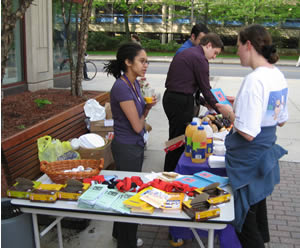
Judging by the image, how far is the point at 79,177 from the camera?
302 cm

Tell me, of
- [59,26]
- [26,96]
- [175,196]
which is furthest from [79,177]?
[59,26]

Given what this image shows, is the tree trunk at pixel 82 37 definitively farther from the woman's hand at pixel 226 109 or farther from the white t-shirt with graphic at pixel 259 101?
the white t-shirt with graphic at pixel 259 101

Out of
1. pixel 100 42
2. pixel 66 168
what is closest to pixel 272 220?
pixel 66 168

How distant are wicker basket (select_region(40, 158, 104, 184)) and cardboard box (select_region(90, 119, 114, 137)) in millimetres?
2211

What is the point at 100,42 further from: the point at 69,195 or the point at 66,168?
the point at 69,195

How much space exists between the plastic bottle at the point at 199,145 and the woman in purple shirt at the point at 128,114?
0.49 meters

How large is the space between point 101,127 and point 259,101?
3.36 m

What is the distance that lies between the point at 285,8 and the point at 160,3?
37.9 feet

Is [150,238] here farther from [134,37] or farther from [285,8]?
[285,8]

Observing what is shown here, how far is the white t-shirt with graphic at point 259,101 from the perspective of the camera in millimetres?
2539

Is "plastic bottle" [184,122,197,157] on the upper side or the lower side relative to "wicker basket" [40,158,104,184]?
upper

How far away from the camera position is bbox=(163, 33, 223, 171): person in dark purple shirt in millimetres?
Answer: 4453

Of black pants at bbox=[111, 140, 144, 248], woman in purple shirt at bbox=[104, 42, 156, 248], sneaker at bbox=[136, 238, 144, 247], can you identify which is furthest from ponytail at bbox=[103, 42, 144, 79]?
sneaker at bbox=[136, 238, 144, 247]

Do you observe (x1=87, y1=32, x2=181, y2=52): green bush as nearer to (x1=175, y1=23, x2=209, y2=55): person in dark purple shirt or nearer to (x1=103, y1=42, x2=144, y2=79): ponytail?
(x1=175, y1=23, x2=209, y2=55): person in dark purple shirt
